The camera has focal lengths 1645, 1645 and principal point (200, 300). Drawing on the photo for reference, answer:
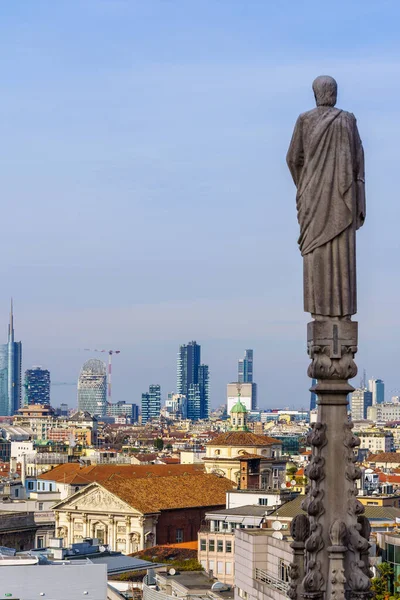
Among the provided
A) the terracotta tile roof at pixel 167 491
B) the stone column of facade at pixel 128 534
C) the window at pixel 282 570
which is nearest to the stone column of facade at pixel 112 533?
the stone column of facade at pixel 128 534

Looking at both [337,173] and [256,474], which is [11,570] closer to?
[337,173]

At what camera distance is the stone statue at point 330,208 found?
9.20m

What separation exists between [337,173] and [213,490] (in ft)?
354

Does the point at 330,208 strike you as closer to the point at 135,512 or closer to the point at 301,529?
the point at 301,529

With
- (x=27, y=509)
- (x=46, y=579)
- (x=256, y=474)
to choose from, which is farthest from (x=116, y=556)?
(x=256, y=474)

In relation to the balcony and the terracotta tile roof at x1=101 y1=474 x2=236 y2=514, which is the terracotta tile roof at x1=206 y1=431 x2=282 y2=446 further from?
the balcony

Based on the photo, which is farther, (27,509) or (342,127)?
(27,509)

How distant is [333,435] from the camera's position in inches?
360

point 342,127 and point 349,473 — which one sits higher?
point 342,127

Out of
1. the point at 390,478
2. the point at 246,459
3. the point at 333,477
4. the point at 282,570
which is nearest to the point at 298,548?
the point at 333,477

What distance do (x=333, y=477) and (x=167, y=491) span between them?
4160 inches

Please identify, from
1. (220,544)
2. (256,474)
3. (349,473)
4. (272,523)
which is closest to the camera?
(349,473)

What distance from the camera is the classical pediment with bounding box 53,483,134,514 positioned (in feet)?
364

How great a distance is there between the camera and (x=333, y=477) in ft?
29.8
